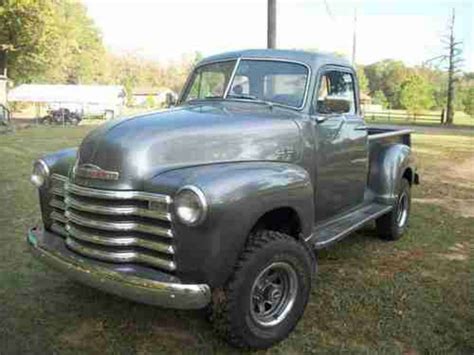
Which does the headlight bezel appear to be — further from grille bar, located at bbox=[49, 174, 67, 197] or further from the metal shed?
the metal shed

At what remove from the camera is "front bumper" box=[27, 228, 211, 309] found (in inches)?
126

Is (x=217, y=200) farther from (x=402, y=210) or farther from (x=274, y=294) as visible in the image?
(x=402, y=210)

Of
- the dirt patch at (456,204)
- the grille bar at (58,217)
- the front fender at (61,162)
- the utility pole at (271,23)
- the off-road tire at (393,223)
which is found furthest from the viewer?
the utility pole at (271,23)

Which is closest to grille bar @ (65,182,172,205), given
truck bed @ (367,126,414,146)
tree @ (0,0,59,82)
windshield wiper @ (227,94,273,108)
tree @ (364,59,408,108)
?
windshield wiper @ (227,94,273,108)

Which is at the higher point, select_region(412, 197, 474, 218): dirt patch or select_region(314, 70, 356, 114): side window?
select_region(314, 70, 356, 114): side window

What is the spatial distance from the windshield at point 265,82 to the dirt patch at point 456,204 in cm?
419

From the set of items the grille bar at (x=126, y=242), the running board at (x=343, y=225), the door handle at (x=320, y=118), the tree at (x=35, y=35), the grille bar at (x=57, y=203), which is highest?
the tree at (x=35, y=35)

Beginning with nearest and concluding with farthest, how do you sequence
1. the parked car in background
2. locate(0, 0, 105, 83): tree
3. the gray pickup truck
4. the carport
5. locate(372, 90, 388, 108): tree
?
the gray pickup truck → locate(0, 0, 105, 83): tree → the parked car in background → the carport → locate(372, 90, 388, 108): tree

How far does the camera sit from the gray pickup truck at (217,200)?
3.29 meters

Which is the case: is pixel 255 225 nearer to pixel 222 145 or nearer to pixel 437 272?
pixel 222 145

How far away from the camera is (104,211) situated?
3438mm

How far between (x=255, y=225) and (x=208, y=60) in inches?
86.4

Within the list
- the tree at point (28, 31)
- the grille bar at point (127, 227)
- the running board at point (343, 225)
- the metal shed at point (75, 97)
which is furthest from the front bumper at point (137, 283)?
the metal shed at point (75, 97)

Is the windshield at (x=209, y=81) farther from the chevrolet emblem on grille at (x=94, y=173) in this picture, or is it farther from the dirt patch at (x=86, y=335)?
the dirt patch at (x=86, y=335)
